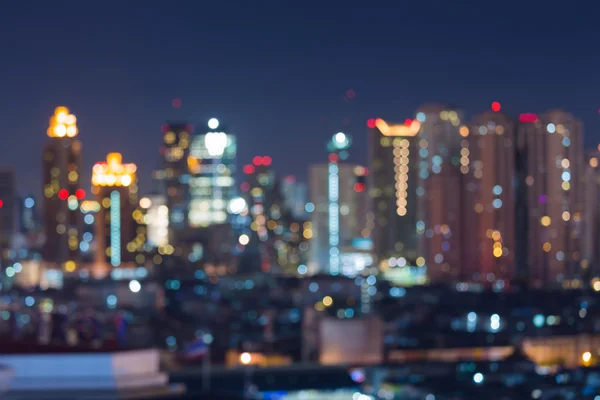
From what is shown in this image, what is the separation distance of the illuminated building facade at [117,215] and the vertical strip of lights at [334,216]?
9678 mm

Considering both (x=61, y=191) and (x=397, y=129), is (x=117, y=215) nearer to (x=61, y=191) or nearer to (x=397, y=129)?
(x=61, y=191)

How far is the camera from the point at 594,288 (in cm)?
5188

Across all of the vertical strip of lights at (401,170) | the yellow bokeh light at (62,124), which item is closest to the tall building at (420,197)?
the vertical strip of lights at (401,170)

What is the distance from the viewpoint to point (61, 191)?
7438 centimetres

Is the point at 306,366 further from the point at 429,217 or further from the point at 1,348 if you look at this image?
the point at 429,217

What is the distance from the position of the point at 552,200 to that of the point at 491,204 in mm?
2938

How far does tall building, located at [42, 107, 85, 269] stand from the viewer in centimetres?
7256

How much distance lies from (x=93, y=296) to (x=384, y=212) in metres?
22.5

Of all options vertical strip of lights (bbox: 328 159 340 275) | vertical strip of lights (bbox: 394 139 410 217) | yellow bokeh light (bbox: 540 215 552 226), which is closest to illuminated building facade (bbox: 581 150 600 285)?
yellow bokeh light (bbox: 540 215 552 226)

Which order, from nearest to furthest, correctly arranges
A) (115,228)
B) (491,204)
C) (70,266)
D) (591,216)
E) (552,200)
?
(552,200) < (591,216) < (491,204) < (70,266) < (115,228)

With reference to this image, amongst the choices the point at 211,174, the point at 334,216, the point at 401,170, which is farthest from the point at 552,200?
the point at 211,174

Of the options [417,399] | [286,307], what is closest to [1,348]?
[417,399]

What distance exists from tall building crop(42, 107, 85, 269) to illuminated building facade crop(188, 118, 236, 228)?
896 centimetres

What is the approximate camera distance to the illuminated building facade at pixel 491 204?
57344 millimetres
